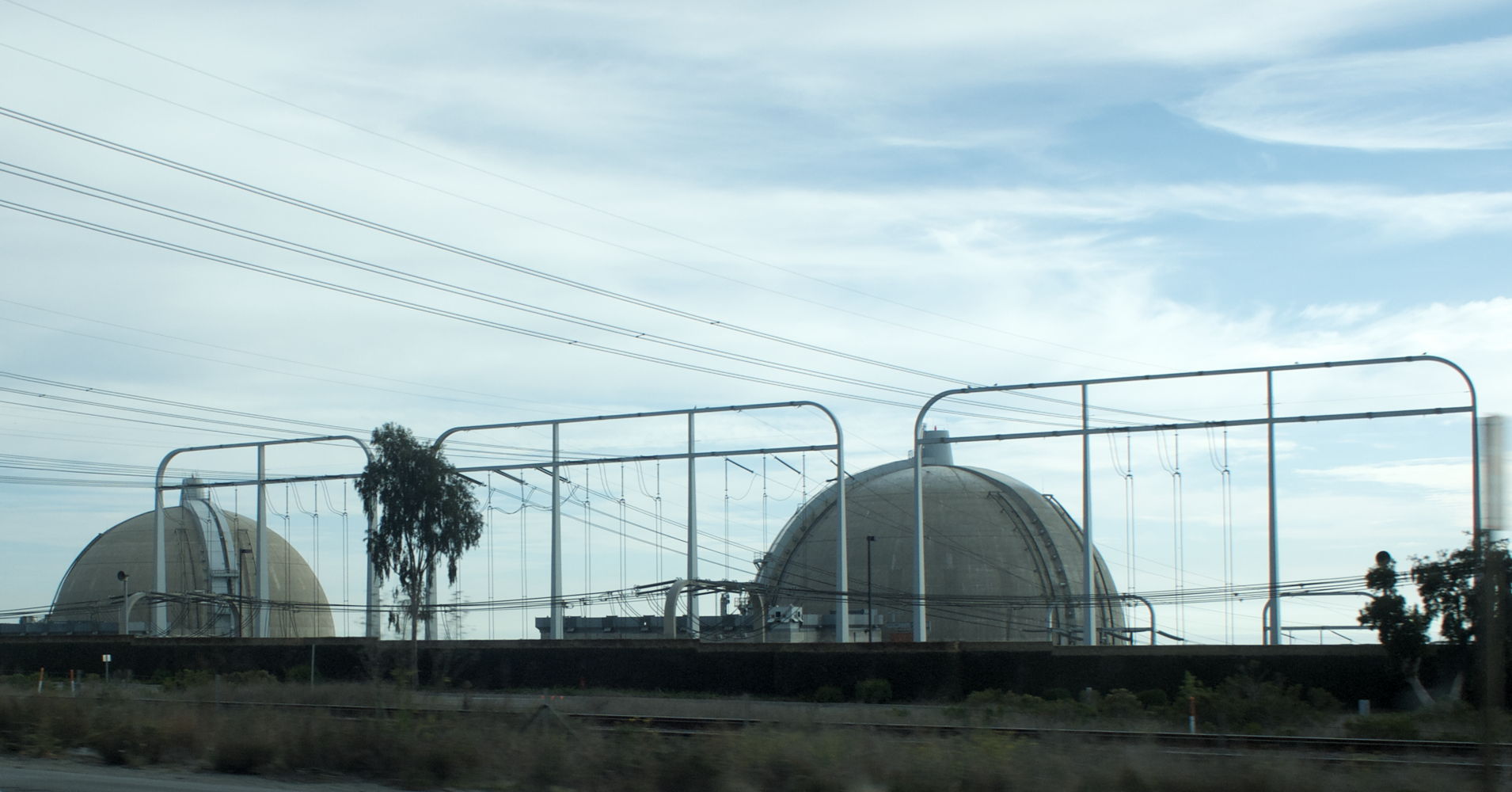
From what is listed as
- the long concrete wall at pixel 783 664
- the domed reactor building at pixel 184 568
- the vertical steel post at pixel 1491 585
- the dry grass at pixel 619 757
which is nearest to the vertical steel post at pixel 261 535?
the long concrete wall at pixel 783 664

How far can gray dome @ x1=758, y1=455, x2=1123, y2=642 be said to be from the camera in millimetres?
59906

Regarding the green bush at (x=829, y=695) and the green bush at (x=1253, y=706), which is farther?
the green bush at (x=829, y=695)

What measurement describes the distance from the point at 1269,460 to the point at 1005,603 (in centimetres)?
2677

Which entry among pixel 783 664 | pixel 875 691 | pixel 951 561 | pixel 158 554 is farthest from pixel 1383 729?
pixel 158 554

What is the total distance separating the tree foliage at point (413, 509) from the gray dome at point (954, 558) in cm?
1944

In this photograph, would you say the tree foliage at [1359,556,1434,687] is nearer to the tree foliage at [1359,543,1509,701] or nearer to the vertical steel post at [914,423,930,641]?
the tree foliage at [1359,543,1509,701]

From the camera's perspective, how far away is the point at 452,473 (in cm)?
4441

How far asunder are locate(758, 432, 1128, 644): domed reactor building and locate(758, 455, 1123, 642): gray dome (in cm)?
5

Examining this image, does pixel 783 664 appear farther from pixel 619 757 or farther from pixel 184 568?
pixel 184 568

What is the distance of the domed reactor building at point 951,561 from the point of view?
196 ft

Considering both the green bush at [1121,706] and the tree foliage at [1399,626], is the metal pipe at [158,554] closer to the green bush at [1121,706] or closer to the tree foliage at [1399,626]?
the green bush at [1121,706]

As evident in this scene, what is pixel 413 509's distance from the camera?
4366 centimetres

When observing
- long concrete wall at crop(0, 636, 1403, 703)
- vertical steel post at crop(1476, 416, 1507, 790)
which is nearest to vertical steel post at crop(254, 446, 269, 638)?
long concrete wall at crop(0, 636, 1403, 703)

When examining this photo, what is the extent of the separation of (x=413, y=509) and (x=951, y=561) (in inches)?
1084
